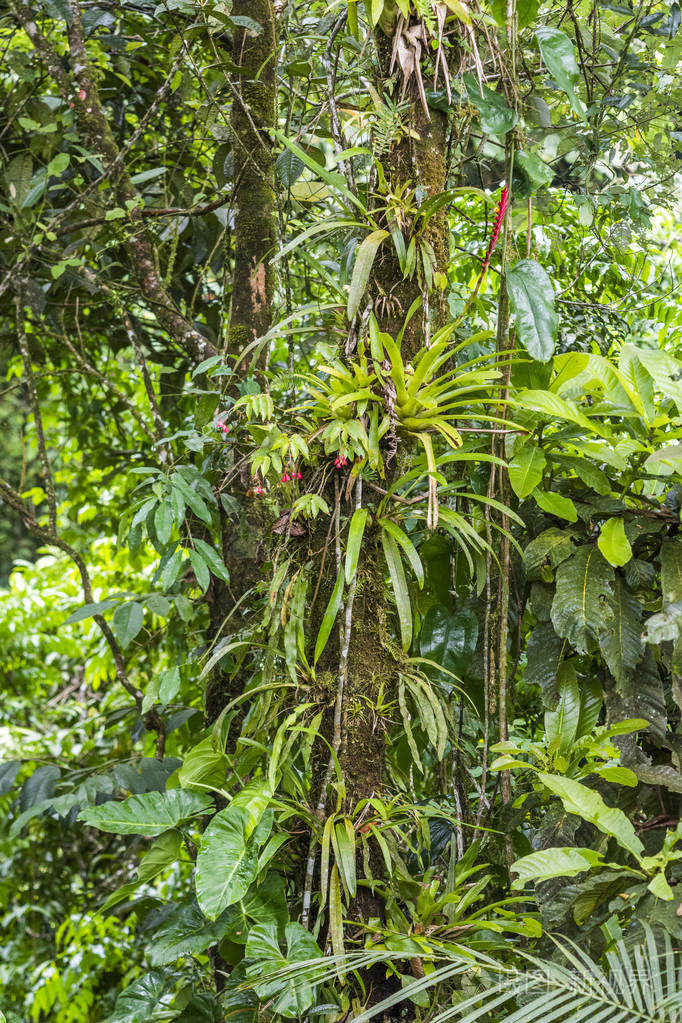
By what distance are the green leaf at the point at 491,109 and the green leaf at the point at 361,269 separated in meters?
0.19

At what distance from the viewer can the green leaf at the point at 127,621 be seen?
127 centimetres

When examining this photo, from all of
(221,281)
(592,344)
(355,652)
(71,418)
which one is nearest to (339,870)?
(355,652)

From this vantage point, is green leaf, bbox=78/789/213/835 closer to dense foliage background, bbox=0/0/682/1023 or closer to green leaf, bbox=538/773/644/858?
dense foliage background, bbox=0/0/682/1023

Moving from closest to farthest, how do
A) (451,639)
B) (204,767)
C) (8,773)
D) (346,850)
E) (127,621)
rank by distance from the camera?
(346,850) → (204,767) → (451,639) → (127,621) → (8,773)

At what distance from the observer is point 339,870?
93cm

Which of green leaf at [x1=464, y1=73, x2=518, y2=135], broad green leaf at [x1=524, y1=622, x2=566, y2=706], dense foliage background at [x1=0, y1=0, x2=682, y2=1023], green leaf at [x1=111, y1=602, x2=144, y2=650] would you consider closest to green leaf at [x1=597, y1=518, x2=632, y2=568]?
dense foliage background at [x1=0, y1=0, x2=682, y2=1023]

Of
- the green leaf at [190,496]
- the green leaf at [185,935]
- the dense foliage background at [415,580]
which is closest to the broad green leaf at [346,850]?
the dense foliage background at [415,580]

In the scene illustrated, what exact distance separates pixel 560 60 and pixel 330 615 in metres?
0.73

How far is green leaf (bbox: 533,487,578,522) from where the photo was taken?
3.20 ft

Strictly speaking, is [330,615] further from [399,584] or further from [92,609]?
[92,609]

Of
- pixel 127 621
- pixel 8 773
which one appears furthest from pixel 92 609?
pixel 8 773

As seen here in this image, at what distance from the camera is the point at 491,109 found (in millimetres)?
999

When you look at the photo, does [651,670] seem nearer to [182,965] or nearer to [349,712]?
[349,712]

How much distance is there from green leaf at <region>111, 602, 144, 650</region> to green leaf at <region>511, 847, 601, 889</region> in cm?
70
